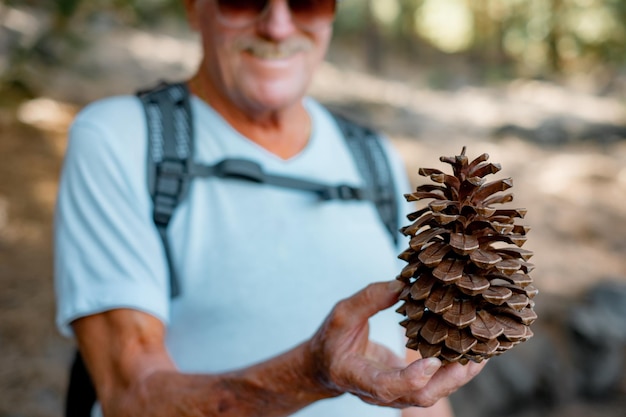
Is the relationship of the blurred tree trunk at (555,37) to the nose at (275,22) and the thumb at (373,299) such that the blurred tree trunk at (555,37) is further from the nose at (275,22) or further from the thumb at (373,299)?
the thumb at (373,299)

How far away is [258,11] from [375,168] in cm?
56

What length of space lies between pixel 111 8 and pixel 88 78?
8.68 feet

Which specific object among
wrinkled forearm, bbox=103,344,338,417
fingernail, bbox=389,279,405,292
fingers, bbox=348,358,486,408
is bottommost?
wrinkled forearm, bbox=103,344,338,417

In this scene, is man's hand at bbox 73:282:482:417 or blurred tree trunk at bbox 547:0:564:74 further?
blurred tree trunk at bbox 547:0:564:74

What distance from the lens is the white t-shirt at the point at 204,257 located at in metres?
1.61

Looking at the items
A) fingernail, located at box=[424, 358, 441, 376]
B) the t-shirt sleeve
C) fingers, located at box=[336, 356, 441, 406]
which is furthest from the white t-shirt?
fingernail, located at box=[424, 358, 441, 376]

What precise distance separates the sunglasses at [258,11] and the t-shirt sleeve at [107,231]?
40 cm

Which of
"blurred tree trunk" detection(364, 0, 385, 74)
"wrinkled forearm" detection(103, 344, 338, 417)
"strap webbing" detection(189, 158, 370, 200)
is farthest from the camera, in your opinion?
"blurred tree trunk" detection(364, 0, 385, 74)

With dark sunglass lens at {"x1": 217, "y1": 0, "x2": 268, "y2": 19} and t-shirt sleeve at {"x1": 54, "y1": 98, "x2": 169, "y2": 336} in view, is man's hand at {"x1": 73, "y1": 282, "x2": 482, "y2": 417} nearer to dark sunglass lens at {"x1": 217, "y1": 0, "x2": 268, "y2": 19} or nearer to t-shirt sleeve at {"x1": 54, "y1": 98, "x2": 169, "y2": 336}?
t-shirt sleeve at {"x1": 54, "y1": 98, "x2": 169, "y2": 336}

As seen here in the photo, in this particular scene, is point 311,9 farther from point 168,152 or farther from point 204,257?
point 204,257

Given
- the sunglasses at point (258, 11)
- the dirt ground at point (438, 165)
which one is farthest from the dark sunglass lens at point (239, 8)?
the dirt ground at point (438, 165)

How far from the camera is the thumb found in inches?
46.3

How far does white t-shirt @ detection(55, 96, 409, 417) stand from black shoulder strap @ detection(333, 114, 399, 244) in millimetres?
176

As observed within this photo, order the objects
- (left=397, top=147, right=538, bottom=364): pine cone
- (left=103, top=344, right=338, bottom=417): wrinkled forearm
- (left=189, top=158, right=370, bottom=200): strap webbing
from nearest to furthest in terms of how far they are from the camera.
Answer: (left=397, top=147, right=538, bottom=364): pine cone < (left=103, top=344, right=338, bottom=417): wrinkled forearm < (left=189, top=158, right=370, bottom=200): strap webbing
